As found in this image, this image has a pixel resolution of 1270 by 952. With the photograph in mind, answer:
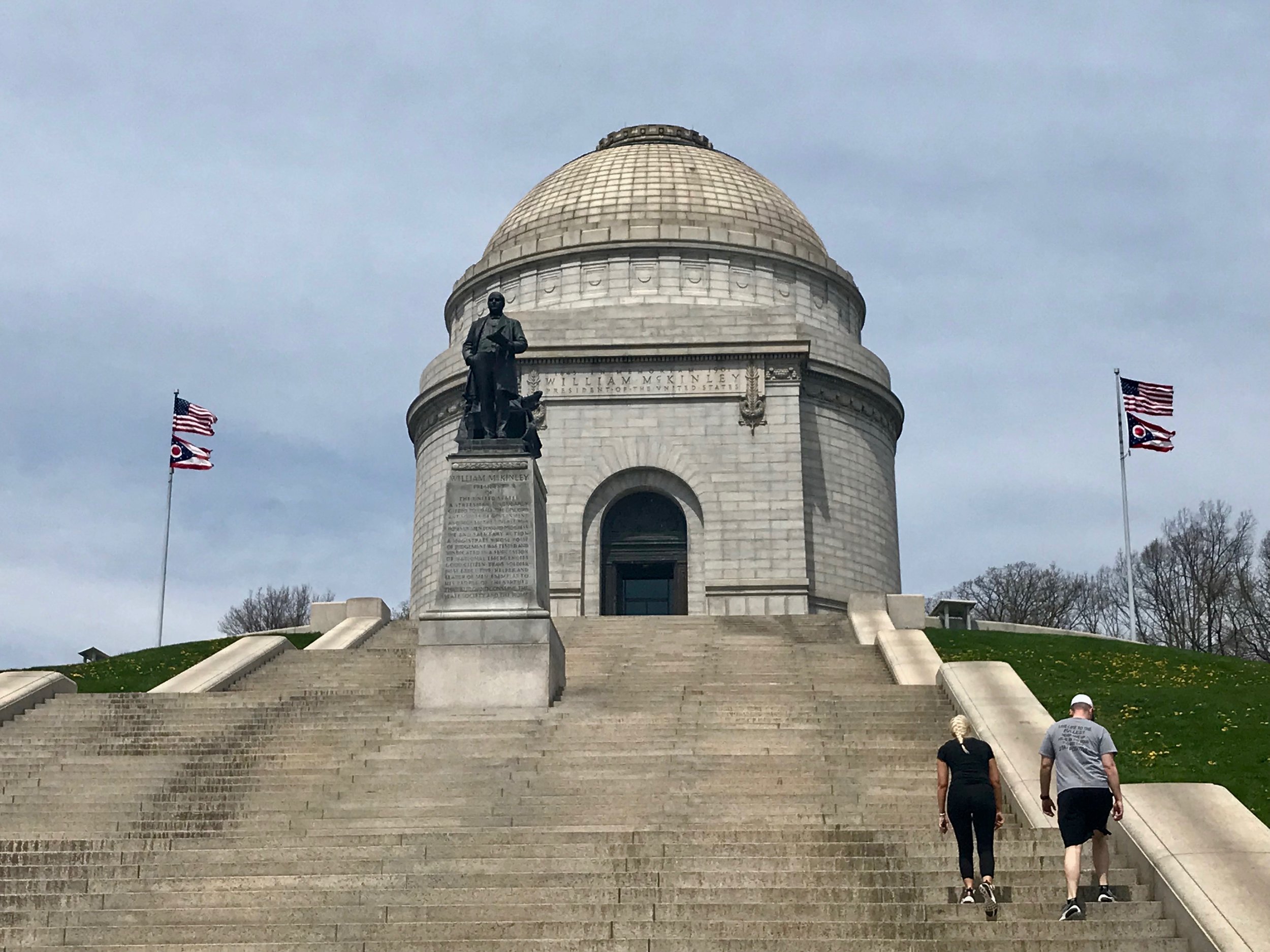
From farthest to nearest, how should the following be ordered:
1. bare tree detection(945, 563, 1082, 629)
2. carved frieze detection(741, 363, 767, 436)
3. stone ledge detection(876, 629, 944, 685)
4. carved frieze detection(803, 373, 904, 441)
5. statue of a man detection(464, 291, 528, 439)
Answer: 1. bare tree detection(945, 563, 1082, 629)
2. carved frieze detection(803, 373, 904, 441)
3. carved frieze detection(741, 363, 767, 436)
4. statue of a man detection(464, 291, 528, 439)
5. stone ledge detection(876, 629, 944, 685)

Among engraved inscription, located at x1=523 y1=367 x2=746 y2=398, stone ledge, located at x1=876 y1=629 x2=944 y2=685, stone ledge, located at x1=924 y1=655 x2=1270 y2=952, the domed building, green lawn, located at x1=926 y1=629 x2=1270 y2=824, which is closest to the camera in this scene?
stone ledge, located at x1=924 y1=655 x2=1270 y2=952

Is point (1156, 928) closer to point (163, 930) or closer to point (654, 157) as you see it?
point (163, 930)

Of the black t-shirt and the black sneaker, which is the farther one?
the black t-shirt

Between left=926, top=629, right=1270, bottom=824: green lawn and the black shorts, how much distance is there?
11.1 feet

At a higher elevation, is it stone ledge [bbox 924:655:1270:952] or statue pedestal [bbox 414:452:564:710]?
statue pedestal [bbox 414:452:564:710]

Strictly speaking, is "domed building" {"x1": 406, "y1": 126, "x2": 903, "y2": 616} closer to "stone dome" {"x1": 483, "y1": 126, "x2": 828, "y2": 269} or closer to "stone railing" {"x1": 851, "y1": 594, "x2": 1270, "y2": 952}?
"stone dome" {"x1": 483, "y1": 126, "x2": 828, "y2": 269}

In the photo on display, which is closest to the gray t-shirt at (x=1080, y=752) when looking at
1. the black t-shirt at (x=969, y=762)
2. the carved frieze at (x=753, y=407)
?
the black t-shirt at (x=969, y=762)

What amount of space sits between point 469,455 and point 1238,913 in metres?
11.8

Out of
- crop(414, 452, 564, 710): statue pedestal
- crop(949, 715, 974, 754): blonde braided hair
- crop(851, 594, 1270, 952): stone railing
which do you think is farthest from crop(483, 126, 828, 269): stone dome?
crop(949, 715, 974, 754): blonde braided hair

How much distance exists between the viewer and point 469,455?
19.6 m

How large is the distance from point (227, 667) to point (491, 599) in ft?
17.3

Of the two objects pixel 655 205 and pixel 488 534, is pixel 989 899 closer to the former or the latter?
pixel 488 534

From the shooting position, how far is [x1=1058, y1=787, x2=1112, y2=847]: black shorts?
415 inches

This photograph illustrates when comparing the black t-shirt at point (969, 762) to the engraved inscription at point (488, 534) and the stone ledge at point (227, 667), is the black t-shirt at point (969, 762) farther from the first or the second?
the stone ledge at point (227, 667)
